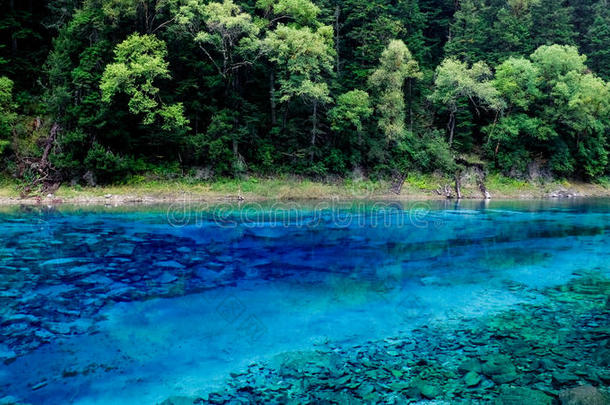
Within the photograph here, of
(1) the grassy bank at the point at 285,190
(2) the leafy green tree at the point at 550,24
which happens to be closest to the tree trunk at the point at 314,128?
(1) the grassy bank at the point at 285,190

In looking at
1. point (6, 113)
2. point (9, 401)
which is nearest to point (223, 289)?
point (9, 401)

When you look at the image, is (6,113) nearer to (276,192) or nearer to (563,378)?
(276,192)

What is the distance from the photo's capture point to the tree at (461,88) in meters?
35.1

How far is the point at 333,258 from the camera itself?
12734mm

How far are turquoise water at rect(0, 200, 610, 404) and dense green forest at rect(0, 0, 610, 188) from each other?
9.49 meters

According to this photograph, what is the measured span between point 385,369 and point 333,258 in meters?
7.23

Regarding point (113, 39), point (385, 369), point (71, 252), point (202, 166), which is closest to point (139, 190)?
point (202, 166)

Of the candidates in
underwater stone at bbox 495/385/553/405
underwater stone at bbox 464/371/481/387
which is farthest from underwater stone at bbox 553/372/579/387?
underwater stone at bbox 464/371/481/387

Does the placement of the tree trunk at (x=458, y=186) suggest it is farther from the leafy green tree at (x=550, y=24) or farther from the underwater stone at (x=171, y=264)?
the underwater stone at (x=171, y=264)

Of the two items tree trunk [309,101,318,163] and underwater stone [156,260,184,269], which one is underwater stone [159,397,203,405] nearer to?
underwater stone [156,260,184,269]

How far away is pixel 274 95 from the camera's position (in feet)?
100

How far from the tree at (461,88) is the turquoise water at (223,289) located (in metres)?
19.4

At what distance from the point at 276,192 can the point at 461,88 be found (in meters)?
19.7

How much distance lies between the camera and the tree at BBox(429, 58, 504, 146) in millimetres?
35125
